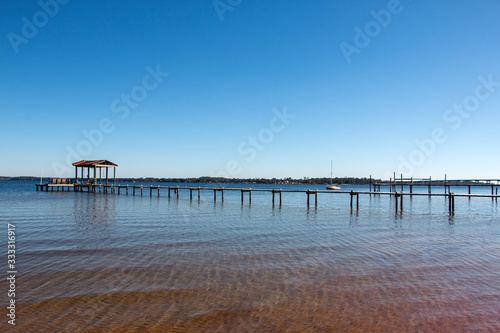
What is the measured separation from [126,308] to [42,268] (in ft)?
11.1

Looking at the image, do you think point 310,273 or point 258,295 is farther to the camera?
point 310,273

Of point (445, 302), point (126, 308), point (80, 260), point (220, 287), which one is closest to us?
point (126, 308)

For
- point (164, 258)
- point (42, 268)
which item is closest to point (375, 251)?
point (164, 258)

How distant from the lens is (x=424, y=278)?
6.65m

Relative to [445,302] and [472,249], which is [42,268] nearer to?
[445,302]

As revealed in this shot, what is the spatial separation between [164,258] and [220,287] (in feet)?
8.63

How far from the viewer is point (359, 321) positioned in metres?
4.62

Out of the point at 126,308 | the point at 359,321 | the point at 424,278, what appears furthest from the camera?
the point at 424,278

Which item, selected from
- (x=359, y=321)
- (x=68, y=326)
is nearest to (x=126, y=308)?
(x=68, y=326)

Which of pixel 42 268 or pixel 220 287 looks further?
pixel 42 268

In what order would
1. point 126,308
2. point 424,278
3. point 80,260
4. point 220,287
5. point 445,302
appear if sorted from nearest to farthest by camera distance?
point 126,308
point 445,302
point 220,287
point 424,278
point 80,260

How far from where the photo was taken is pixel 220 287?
5957 mm

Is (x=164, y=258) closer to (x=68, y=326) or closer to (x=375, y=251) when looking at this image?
(x=68, y=326)

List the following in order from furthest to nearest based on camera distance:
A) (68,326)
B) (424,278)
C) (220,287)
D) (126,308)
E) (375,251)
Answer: (375,251) < (424,278) < (220,287) < (126,308) < (68,326)
